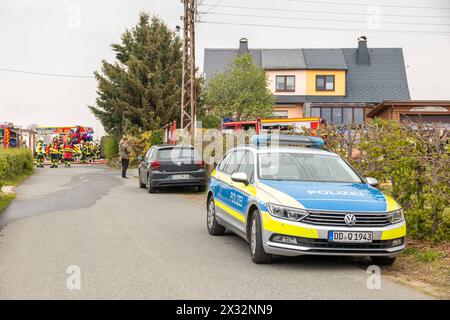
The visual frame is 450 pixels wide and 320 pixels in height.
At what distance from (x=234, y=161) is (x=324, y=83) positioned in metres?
46.7

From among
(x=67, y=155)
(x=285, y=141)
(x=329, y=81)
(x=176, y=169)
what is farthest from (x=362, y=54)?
(x=285, y=141)

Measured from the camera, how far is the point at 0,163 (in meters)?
15.8

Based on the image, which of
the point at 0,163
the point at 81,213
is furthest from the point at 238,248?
the point at 0,163

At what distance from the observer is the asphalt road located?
661cm

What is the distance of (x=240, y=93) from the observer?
46156 mm

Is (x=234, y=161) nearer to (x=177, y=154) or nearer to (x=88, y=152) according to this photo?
(x=177, y=154)

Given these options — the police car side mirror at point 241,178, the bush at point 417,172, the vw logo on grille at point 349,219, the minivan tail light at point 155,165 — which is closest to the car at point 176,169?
the minivan tail light at point 155,165

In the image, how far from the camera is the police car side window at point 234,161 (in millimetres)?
10109

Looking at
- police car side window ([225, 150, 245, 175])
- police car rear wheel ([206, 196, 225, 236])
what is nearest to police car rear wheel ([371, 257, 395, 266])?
police car side window ([225, 150, 245, 175])

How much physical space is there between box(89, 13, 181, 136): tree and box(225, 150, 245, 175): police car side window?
29.7 meters

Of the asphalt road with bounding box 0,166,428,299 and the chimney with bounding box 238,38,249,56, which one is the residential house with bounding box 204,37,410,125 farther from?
the asphalt road with bounding box 0,166,428,299

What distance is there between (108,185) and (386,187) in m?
14.2

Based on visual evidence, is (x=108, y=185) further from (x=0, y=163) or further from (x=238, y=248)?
(x=238, y=248)

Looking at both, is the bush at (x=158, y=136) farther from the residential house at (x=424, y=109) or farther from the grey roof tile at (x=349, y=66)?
the grey roof tile at (x=349, y=66)
